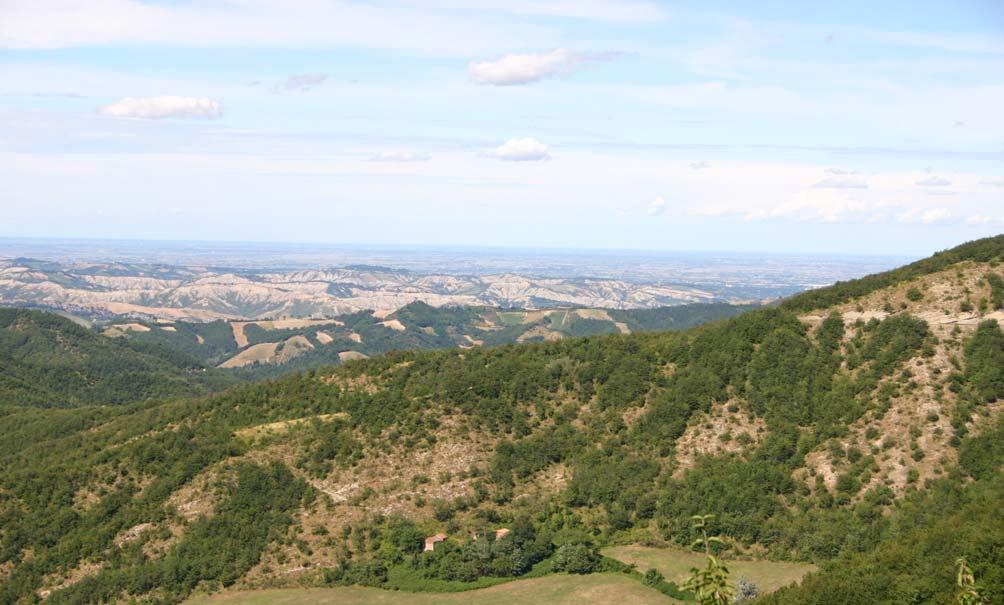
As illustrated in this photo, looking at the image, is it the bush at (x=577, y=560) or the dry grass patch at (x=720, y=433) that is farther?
the dry grass patch at (x=720, y=433)

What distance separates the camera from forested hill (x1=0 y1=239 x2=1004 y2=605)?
75812 mm

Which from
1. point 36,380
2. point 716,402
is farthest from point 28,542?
point 36,380

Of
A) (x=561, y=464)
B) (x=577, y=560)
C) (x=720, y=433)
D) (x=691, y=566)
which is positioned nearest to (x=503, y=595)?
(x=577, y=560)

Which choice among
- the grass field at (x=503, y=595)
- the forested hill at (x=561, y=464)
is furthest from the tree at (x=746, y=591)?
the forested hill at (x=561, y=464)

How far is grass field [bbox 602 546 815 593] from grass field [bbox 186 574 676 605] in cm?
331

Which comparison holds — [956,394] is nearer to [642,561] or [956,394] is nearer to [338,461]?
[642,561]

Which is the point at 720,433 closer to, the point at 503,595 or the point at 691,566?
the point at 691,566

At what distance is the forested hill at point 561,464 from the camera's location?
75.8m

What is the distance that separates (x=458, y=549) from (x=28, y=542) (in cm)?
4159

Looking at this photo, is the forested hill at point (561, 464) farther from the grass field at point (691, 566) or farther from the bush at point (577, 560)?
the grass field at point (691, 566)

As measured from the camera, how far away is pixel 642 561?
75000 mm

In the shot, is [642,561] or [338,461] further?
[338,461]

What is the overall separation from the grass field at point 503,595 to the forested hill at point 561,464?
5.34 feet

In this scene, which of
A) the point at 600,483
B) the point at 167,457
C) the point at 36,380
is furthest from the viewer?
the point at 36,380
